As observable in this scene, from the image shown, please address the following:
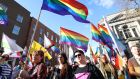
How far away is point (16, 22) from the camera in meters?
35.3

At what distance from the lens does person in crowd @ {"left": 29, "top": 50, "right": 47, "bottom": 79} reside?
4578 mm

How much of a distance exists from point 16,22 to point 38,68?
32.0m

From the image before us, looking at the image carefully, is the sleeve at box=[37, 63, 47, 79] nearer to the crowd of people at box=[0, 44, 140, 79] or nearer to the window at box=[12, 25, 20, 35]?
the crowd of people at box=[0, 44, 140, 79]

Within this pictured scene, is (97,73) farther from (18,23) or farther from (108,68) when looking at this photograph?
(18,23)

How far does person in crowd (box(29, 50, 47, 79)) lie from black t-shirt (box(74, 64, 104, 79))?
2.43 feet

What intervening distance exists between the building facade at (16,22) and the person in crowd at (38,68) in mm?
28408

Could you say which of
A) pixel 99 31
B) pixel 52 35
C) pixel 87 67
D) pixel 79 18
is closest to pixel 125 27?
pixel 52 35

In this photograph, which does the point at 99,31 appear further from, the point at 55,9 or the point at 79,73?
the point at 79,73

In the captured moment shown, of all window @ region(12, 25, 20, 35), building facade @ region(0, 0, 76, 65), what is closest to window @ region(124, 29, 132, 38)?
building facade @ region(0, 0, 76, 65)

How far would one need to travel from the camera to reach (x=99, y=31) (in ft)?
40.3

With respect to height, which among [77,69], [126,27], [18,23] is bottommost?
[77,69]

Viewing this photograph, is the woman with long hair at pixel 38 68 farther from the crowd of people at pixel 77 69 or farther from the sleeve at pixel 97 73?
the sleeve at pixel 97 73

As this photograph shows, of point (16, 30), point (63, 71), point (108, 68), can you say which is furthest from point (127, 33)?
point (63, 71)

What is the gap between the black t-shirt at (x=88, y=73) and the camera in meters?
4.30
